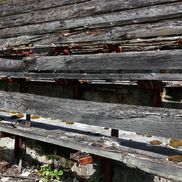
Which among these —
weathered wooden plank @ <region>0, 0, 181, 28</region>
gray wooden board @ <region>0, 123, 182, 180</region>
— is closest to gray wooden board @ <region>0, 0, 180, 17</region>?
weathered wooden plank @ <region>0, 0, 181, 28</region>

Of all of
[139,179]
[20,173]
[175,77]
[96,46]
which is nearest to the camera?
[175,77]

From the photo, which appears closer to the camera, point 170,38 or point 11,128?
point 170,38

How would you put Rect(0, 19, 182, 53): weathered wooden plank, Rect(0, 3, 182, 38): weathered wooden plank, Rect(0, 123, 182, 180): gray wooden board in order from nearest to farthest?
Rect(0, 123, 182, 180): gray wooden board
Rect(0, 19, 182, 53): weathered wooden plank
Rect(0, 3, 182, 38): weathered wooden plank

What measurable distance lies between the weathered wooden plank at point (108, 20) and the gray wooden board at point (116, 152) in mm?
1937

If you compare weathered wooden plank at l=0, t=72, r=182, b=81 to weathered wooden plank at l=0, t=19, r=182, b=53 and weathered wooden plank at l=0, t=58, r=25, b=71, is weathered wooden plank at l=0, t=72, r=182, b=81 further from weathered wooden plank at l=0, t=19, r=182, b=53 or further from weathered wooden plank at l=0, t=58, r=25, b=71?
weathered wooden plank at l=0, t=19, r=182, b=53

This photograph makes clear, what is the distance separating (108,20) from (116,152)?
2.52 m

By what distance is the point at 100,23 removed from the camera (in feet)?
17.9

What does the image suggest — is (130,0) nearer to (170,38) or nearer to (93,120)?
(170,38)

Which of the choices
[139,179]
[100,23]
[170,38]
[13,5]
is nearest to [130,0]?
[100,23]

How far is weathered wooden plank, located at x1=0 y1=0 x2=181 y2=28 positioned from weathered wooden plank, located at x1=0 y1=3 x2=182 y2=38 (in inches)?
4.0

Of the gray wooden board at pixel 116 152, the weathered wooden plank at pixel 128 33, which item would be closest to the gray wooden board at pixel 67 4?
the weathered wooden plank at pixel 128 33

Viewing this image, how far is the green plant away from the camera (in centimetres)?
546

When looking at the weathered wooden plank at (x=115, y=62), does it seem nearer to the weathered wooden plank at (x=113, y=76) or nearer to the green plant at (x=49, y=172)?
the weathered wooden plank at (x=113, y=76)

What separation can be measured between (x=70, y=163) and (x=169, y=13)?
9.52 ft
